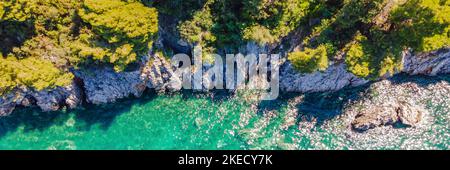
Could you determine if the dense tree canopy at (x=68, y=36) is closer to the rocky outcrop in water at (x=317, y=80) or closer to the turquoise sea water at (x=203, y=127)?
the turquoise sea water at (x=203, y=127)

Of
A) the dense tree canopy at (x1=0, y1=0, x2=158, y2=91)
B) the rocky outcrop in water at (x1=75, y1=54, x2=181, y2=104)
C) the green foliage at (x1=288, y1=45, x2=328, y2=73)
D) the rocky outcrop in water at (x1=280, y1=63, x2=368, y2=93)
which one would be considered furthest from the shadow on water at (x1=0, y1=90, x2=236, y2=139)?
the green foliage at (x1=288, y1=45, x2=328, y2=73)

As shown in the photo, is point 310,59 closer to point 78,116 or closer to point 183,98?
point 183,98

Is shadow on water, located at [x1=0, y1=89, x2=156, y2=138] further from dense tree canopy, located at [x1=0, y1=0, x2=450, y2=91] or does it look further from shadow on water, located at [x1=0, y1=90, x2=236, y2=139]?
dense tree canopy, located at [x1=0, y1=0, x2=450, y2=91]

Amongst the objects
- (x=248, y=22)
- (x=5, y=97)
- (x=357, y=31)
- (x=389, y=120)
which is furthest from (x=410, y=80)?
(x=5, y=97)

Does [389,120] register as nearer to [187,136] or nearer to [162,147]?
[187,136]

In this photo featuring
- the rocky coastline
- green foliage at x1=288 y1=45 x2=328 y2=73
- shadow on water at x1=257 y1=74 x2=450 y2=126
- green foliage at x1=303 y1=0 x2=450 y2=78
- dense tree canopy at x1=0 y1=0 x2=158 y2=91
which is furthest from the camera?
shadow on water at x1=257 y1=74 x2=450 y2=126
